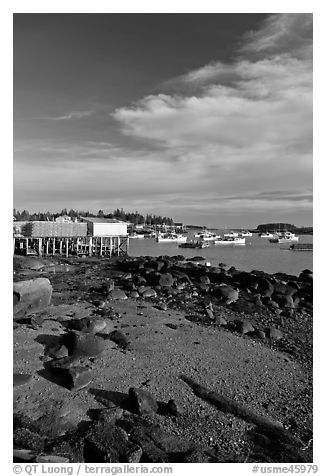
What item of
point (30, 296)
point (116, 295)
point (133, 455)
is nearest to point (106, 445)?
point (133, 455)

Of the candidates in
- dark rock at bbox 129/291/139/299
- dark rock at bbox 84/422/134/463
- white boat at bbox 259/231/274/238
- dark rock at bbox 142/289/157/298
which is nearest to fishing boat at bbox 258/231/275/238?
white boat at bbox 259/231/274/238

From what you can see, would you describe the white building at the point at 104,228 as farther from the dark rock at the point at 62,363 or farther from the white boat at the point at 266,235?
the white boat at the point at 266,235

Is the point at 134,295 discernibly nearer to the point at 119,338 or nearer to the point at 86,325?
the point at 86,325

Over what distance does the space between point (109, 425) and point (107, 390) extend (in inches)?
48.8

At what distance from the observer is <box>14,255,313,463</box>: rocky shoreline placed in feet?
20.9

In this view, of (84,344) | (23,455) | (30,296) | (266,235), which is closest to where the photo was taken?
(23,455)

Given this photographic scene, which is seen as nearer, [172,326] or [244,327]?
[172,326]

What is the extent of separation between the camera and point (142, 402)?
23.9ft

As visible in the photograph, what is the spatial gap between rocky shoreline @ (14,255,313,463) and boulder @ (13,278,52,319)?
0.11ft

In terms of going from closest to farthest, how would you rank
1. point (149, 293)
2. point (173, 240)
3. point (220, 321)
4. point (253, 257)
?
point (220, 321) < point (149, 293) < point (253, 257) < point (173, 240)

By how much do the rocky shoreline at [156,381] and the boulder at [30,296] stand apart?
0.03 meters

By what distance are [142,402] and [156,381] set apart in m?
1.16
